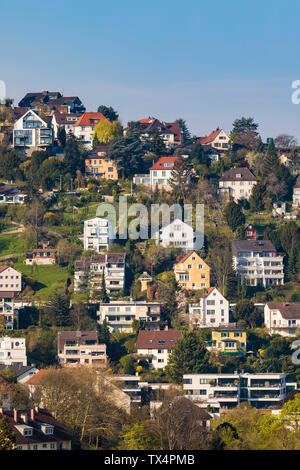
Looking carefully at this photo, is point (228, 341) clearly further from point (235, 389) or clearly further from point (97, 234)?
point (97, 234)

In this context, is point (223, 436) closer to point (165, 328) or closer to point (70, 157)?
point (165, 328)

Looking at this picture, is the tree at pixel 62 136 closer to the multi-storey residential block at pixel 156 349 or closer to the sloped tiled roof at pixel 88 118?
the sloped tiled roof at pixel 88 118

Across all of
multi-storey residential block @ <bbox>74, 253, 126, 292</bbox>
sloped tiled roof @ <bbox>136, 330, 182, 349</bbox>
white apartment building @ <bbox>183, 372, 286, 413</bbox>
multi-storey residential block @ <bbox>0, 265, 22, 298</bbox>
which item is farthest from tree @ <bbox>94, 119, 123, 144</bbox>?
white apartment building @ <bbox>183, 372, 286, 413</bbox>

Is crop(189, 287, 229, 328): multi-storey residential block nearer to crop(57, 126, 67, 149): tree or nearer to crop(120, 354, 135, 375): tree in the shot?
crop(120, 354, 135, 375): tree

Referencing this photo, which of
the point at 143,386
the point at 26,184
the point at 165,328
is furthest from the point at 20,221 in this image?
the point at 143,386

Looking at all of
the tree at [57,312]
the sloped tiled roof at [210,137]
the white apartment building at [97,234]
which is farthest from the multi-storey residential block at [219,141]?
the tree at [57,312]

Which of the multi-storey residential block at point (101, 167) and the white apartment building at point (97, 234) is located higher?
the multi-storey residential block at point (101, 167)
